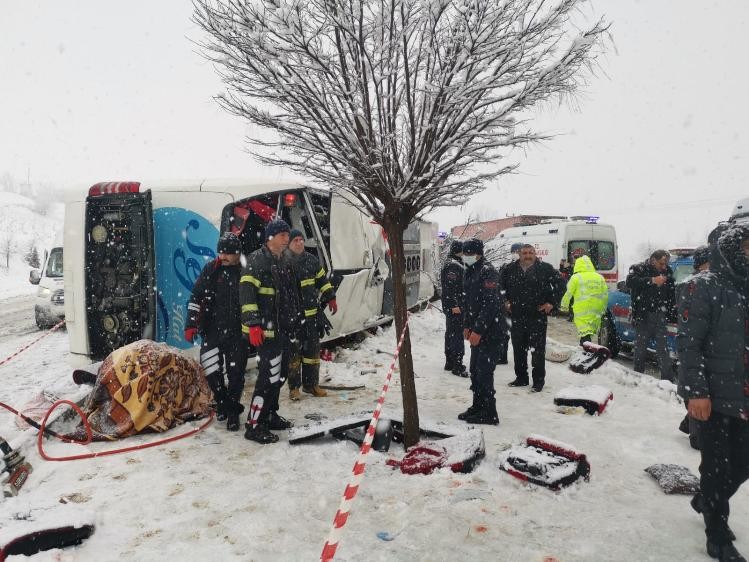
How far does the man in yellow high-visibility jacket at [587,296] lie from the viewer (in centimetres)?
761

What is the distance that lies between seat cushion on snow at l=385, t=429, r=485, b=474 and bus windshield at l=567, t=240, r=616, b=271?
1217cm

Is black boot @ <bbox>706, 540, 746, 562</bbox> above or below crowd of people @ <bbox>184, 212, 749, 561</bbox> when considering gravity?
below

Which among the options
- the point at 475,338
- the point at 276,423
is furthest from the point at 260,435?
the point at 475,338

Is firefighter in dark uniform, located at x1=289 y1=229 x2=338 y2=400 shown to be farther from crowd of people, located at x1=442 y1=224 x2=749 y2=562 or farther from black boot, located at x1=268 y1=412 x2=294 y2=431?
crowd of people, located at x1=442 y1=224 x2=749 y2=562

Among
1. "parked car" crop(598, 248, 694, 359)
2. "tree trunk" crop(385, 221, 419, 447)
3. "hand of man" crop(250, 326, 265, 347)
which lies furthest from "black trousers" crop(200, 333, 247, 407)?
"parked car" crop(598, 248, 694, 359)

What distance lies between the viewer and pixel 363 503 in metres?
3.19

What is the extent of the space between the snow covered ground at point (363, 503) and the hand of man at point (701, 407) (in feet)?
2.54

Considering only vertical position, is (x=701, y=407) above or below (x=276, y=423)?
above

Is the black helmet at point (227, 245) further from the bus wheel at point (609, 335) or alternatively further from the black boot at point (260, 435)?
the bus wheel at point (609, 335)

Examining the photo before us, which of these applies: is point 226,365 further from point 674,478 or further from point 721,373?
point 721,373

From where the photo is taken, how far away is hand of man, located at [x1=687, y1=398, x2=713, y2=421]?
8.48 feet

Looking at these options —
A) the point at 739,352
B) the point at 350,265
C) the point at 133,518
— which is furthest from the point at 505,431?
the point at 350,265

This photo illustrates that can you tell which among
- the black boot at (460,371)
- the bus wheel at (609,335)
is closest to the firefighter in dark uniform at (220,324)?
the black boot at (460,371)

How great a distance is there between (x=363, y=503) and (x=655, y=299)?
4966 millimetres
